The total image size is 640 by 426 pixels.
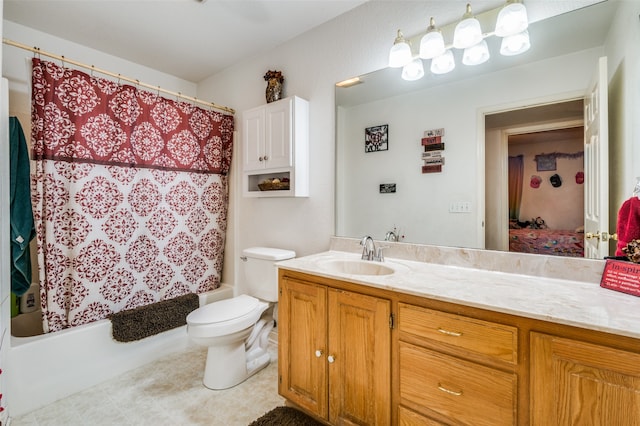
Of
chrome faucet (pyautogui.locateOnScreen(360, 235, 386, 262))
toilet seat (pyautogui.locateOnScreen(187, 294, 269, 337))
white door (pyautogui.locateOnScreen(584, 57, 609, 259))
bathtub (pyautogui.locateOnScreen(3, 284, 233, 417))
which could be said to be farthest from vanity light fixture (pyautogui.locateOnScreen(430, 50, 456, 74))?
bathtub (pyautogui.locateOnScreen(3, 284, 233, 417))

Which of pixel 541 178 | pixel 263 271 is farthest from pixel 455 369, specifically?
pixel 263 271

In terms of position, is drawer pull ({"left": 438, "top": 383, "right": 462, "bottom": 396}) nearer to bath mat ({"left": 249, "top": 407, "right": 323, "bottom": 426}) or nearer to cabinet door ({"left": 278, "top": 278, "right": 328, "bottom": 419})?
cabinet door ({"left": 278, "top": 278, "right": 328, "bottom": 419})

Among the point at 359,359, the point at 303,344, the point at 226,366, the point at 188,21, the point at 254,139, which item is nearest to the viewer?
the point at 359,359

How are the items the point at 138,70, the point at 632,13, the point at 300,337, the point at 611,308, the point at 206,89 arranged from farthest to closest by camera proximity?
the point at 206,89 < the point at 138,70 < the point at 300,337 < the point at 632,13 < the point at 611,308

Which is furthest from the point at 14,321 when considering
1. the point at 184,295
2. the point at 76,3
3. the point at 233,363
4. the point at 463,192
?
the point at 463,192

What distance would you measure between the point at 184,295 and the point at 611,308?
263 cm

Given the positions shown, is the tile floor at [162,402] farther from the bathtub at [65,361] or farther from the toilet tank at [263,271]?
the toilet tank at [263,271]

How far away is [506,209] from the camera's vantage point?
1.42 meters

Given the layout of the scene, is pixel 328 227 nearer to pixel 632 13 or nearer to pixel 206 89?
pixel 632 13

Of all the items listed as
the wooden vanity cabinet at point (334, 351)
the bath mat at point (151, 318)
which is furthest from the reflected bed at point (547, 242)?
the bath mat at point (151, 318)

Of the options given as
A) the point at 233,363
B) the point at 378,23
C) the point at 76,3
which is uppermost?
the point at 76,3

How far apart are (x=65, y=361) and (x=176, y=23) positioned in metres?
2.38

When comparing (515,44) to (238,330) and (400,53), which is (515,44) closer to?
(400,53)

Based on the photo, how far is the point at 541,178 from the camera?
1308 mm
